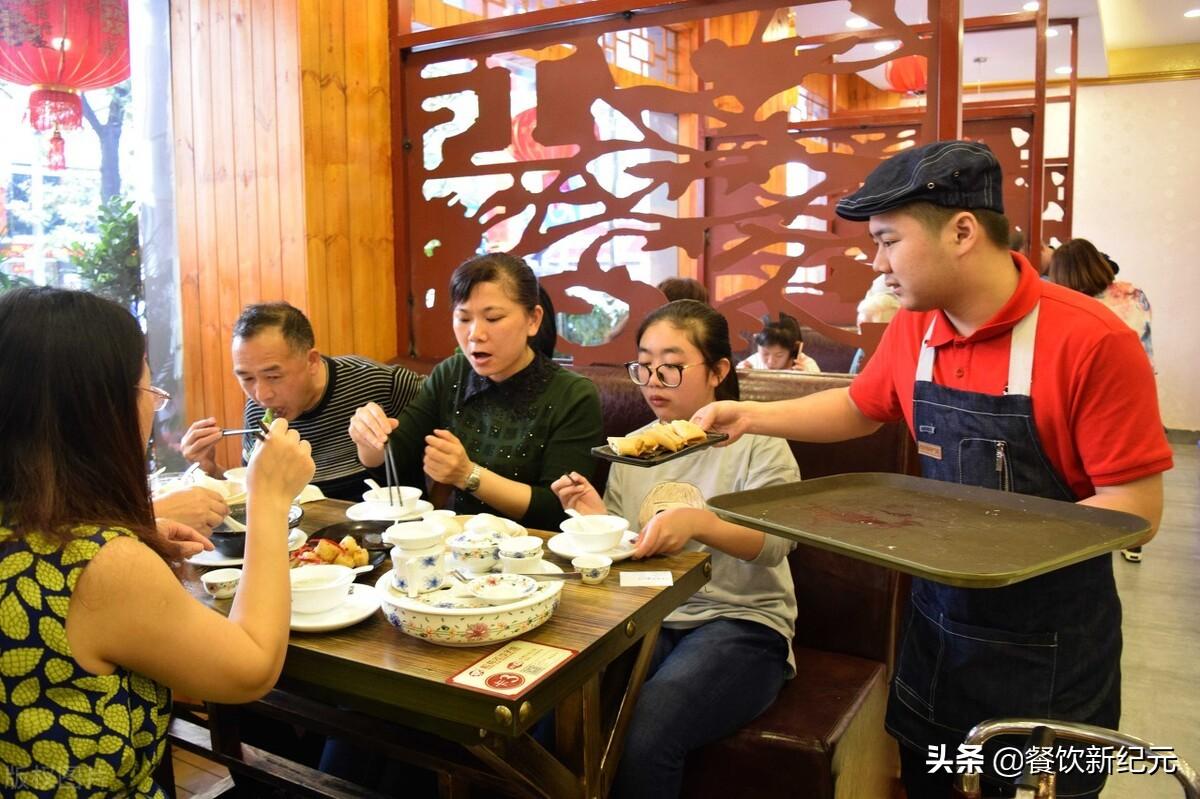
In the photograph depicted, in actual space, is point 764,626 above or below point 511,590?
below

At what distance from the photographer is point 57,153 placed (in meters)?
3.21

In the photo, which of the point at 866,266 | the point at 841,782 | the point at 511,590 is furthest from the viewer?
the point at 866,266

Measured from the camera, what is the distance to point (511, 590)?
1.50 meters

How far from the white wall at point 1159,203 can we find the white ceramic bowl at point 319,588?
9.06m

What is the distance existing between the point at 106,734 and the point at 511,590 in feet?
1.93

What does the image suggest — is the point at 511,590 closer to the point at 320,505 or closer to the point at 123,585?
the point at 123,585

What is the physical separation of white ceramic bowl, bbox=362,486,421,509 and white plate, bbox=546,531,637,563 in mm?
444

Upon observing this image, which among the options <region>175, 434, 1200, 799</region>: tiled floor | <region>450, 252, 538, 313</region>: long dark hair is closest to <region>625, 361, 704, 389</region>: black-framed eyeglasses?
<region>450, 252, 538, 313</region>: long dark hair

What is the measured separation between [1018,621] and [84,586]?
1.43 m

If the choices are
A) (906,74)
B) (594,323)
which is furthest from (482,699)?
(906,74)

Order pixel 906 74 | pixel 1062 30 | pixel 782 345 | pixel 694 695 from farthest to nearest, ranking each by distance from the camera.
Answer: pixel 1062 30, pixel 906 74, pixel 782 345, pixel 694 695

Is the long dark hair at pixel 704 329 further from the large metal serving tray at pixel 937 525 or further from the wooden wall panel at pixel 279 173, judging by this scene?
the wooden wall panel at pixel 279 173

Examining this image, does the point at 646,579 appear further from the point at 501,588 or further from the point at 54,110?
the point at 54,110

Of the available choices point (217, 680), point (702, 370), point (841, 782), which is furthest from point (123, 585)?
point (841, 782)
